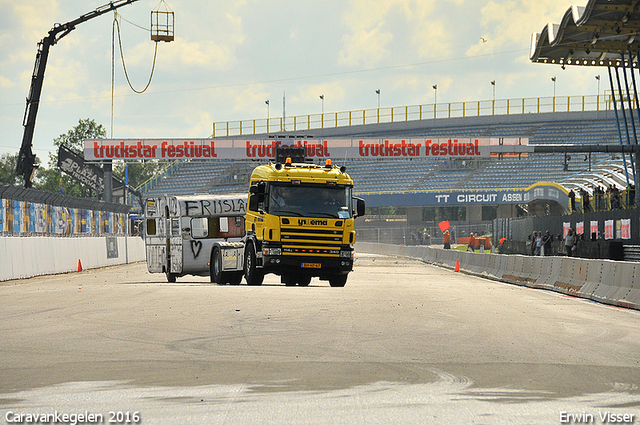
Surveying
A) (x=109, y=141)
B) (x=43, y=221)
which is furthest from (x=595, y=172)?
(x=109, y=141)

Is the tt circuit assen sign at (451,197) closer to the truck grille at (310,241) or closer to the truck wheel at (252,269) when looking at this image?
the truck wheel at (252,269)

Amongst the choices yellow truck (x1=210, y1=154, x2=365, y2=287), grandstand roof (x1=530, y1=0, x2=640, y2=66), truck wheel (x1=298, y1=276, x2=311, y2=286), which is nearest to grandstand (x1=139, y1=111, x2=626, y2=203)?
grandstand roof (x1=530, y1=0, x2=640, y2=66)

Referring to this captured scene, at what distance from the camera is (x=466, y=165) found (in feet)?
270

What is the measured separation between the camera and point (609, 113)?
82312 mm

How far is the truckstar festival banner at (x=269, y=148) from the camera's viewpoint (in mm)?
55312

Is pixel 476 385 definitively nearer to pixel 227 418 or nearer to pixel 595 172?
pixel 227 418

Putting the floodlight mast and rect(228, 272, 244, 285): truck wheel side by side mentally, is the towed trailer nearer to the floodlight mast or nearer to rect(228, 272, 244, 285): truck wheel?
rect(228, 272, 244, 285): truck wheel

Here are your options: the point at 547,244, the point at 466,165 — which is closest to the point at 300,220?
the point at 547,244

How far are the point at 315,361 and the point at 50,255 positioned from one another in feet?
79.5

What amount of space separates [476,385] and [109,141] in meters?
50.5

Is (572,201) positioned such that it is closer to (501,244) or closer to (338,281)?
(501,244)

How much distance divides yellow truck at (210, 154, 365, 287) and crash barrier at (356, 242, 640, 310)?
5.56 metres

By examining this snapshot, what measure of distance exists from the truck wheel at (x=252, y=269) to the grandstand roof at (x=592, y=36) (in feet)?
73.5

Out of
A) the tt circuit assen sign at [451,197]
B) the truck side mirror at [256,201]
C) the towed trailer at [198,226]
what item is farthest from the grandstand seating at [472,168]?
the truck side mirror at [256,201]
